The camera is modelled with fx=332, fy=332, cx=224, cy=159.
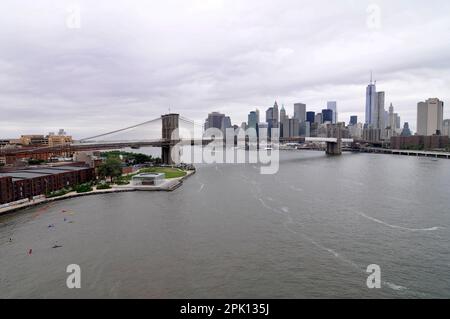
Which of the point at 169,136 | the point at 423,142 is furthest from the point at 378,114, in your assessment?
the point at 169,136

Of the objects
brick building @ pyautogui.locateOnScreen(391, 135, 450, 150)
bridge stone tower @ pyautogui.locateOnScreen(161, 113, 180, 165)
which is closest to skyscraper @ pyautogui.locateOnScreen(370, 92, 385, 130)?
brick building @ pyautogui.locateOnScreen(391, 135, 450, 150)

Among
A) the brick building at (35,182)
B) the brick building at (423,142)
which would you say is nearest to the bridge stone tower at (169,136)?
the brick building at (35,182)

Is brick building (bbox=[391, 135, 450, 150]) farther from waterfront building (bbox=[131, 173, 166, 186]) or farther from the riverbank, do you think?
waterfront building (bbox=[131, 173, 166, 186])

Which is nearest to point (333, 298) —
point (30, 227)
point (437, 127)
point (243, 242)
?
point (243, 242)

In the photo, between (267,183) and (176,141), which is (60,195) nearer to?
(267,183)

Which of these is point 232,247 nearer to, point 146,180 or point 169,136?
point 146,180
